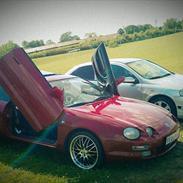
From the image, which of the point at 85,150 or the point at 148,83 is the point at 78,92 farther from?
the point at 148,83

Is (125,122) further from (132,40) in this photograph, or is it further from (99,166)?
(132,40)

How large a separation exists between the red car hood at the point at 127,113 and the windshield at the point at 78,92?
0.23 metres

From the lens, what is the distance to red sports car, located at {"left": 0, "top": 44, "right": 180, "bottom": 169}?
17.5 ft

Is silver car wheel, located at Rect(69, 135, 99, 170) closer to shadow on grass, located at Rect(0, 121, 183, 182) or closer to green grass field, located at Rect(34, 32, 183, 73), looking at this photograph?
shadow on grass, located at Rect(0, 121, 183, 182)

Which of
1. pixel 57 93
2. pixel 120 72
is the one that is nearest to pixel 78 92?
pixel 57 93

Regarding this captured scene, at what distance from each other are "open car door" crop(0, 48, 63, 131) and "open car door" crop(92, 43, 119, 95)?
1534mm

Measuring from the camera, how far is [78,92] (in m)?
6.68

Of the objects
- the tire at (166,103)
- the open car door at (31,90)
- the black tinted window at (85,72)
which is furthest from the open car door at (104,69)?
the black tinted window at (85,72)

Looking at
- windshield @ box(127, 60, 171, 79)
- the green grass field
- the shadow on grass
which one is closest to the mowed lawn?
the shadow on grass

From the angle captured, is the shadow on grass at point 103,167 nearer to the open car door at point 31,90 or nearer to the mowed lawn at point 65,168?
the mowed lawn at point 65,168

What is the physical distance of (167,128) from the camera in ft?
18.8

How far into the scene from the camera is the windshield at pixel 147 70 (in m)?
8.99

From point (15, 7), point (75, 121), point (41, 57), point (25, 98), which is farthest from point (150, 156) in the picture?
point (41, 57)

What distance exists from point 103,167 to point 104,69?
7.01ft
